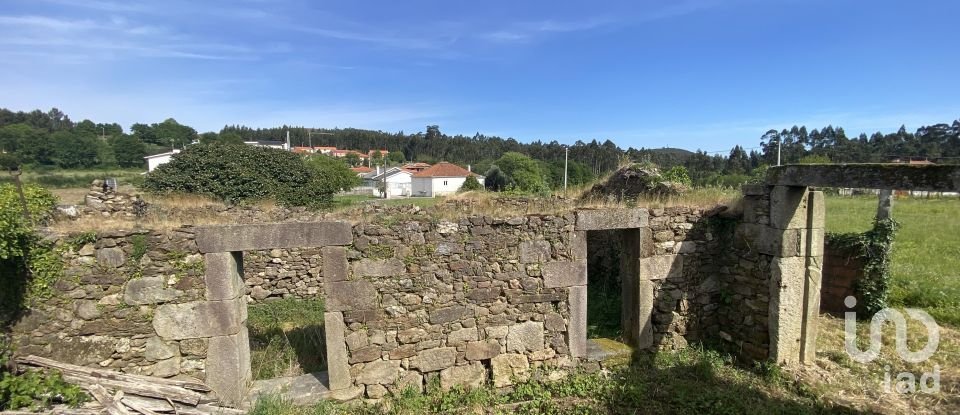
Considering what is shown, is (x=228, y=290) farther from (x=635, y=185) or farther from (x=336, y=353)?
(x=635, y=185)

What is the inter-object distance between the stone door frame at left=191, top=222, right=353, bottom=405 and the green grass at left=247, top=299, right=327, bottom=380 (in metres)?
0.82

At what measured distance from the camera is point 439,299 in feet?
18.9

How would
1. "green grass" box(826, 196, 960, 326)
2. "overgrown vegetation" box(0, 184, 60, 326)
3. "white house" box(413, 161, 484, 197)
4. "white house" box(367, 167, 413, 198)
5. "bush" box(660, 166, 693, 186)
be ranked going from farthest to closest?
"white house" box(367, 167, 413, 198) < "white house" box(413, 161, 484, 197) < "bush" box(660, 166, 693, 186) < "green grass" box(826, 196, 960, 326) < "overgrown vegetation" box(0, 184, 60, 326)

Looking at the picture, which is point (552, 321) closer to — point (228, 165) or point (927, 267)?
point (927, 267)

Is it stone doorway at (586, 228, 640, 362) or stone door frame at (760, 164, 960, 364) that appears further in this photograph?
stone doorway at (586, 228, 640, 362)

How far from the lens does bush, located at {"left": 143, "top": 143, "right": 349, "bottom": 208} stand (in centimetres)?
1647

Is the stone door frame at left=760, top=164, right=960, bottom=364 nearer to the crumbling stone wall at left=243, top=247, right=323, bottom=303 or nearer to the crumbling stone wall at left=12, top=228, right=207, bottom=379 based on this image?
the crumbling stone wall at left=12, top=228, right=207, bottom=379

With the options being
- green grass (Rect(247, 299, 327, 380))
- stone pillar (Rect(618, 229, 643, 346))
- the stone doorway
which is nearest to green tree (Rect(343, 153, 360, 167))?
green grass (Rect(247, 299, 327, 380))

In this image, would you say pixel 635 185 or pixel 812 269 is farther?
pixel 635 185

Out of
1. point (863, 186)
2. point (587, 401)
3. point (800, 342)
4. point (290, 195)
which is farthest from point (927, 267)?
point (290, 195)

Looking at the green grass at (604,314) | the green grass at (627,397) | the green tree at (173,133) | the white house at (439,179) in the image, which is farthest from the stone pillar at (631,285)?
the green tree at (173,133)

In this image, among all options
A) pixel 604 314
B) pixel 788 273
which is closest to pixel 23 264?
pixel 604 314

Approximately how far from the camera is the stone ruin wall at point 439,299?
15.7ft

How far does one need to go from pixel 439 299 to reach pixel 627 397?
275 cm
